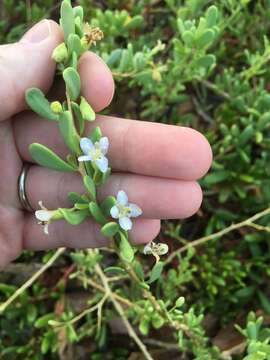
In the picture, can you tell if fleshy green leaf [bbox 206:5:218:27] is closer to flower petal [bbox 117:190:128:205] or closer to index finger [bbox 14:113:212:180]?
index finger [bbox 14:113:212:180]

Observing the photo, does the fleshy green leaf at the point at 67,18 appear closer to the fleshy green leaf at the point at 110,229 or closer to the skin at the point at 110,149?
the skin at the point at 110,149

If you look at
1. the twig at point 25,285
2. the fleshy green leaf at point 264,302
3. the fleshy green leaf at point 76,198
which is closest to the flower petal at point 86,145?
the fleshy green leaf at point 76,198

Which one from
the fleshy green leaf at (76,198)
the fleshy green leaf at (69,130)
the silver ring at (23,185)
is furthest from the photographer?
the silver ring at (23,185)

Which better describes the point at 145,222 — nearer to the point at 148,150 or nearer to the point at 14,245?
the point at 148,150

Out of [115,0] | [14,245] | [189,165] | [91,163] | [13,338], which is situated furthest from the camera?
[115,0]

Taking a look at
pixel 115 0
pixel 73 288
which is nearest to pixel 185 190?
pixel 73 288

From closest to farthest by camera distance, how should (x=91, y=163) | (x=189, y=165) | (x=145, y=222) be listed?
(x=91, y=163) < (x=189, y=165) < (x=145, y=222)

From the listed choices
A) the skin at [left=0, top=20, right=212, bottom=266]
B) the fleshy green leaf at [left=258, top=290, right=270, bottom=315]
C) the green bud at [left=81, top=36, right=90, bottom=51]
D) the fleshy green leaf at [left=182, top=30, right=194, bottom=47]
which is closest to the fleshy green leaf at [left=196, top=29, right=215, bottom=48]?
the fleshy green leaf at [left=182, top=30, right=194, bottom=47]
